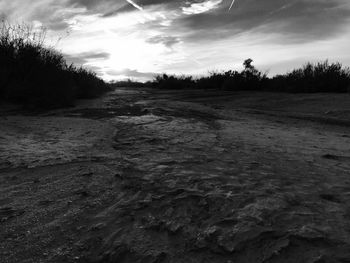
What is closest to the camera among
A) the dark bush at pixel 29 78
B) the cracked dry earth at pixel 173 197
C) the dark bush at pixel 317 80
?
the cracked dry earth at pixel 173 197

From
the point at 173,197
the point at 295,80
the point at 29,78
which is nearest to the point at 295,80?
the point at 295,80

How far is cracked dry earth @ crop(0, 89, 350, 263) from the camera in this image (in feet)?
6.02

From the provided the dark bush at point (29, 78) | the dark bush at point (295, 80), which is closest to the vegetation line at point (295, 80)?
the dark bush at point (295, 80)

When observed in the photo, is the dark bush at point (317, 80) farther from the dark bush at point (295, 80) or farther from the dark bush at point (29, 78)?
the dark bush at point (29, 78)

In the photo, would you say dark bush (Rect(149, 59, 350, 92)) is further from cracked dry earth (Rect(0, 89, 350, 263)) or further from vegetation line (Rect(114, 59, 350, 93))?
cracked dry earth (Rect(0, 89, 350, 263))

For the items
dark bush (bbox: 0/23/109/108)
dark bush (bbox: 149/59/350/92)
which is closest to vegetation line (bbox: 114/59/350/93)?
dark bush (bbox: 149/59/350/92)

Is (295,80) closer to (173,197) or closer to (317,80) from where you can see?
(317,80)

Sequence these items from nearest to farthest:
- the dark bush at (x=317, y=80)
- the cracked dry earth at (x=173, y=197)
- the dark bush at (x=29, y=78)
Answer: the cracked dry earth at (x=173, y=197)
the dark bush at (x=29, y=78)
the dark bush at (x=317, y=80)

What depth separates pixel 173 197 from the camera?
2.50 m

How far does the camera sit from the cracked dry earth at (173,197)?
6.02 feet

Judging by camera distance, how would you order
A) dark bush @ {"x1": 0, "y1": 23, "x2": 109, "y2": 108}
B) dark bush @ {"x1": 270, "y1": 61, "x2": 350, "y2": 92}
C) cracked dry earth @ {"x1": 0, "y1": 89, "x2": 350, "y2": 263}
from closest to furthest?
cracked dry earth @ {"x1": 0, "y1": 89, "x2": 350, "y2": 263}
dark bush @ {"x1": 0, "y1": 23, "x2": 109, "y2": 108}
dark bush @ {"x1": 270, "y1": 61, "x2": 350, "y2": 92}

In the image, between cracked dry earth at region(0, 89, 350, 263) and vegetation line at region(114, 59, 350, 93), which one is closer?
cracked dry earth at region(0, 89, 350, 263)

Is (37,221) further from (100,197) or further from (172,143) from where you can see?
(172,143)

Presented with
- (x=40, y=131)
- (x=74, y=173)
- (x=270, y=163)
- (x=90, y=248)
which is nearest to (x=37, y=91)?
(x=40, y=131)
